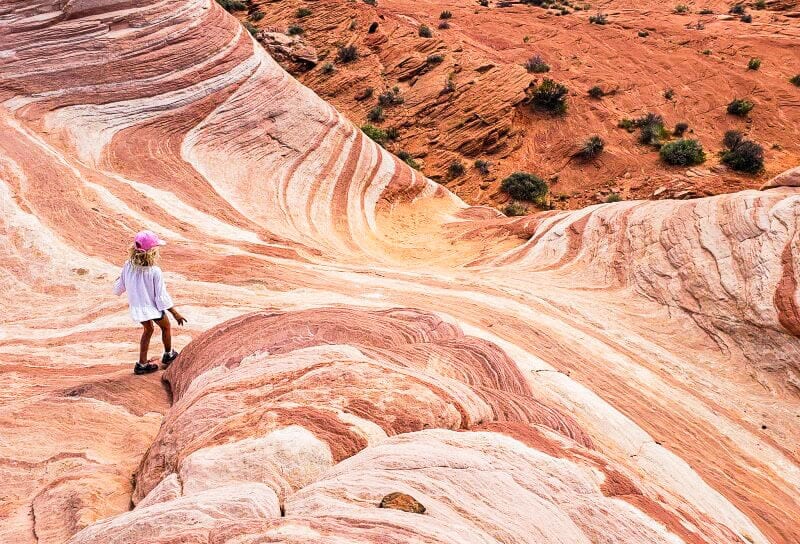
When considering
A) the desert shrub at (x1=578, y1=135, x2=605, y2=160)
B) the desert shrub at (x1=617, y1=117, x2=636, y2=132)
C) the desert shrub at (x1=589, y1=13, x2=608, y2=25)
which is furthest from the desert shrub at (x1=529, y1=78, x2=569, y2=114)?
the desert shrub at (x1=589, y1=13, x2=608, y2=25)

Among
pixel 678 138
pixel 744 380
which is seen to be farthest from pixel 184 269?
pixel 678 138

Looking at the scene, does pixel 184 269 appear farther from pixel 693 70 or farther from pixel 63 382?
pixel 693 70

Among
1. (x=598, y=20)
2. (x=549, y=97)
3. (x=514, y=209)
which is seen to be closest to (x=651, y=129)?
(x=549, y=97)

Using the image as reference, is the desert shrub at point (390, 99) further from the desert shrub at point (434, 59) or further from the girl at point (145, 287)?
the girl at point (145, 287)

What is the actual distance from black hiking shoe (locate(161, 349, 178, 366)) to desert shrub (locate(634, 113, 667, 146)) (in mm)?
23132

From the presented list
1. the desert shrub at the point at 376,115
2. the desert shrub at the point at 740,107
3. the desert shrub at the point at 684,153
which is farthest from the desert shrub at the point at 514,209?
the desert shrub at the point at 740,107

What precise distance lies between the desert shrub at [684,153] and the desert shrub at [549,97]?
17.9 feet

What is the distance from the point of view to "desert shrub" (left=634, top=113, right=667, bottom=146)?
2281cm

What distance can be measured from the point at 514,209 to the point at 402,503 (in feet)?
57.5

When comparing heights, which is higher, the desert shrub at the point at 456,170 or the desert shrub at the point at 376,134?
the desert shrub at the point at 376,134

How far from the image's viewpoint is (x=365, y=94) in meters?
26.2

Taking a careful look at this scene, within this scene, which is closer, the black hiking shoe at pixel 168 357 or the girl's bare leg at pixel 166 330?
the girl's bare leg at pixel 166 330

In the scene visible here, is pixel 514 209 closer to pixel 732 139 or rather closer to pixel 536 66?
pixel 732 139

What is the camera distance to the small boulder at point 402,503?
2910 mm
